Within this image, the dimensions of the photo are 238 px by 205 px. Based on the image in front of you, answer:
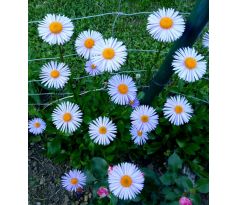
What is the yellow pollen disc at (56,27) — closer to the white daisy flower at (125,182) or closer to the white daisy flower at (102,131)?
the white daisy flower at (102,131)

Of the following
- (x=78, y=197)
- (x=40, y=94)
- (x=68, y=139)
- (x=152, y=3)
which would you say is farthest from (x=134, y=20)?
(x=78, y=197)

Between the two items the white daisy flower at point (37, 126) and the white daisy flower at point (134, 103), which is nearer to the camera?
the white daisy flower at point (134, 103)

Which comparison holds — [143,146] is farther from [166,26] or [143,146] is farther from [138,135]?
[166,26]

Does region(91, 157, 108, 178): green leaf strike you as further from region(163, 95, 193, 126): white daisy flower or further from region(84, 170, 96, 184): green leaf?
region(163, 95, 193, 126): white daisy flower

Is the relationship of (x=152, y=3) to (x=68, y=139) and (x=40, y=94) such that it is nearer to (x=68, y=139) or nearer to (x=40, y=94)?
(x=40, y=94)

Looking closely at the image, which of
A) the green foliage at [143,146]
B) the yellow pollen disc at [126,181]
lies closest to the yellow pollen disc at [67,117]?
the green foliage at [143,146]

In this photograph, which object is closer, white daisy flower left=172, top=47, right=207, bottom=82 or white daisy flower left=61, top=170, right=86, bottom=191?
white daisy flower left=172, top=47, right=207, bottom=82

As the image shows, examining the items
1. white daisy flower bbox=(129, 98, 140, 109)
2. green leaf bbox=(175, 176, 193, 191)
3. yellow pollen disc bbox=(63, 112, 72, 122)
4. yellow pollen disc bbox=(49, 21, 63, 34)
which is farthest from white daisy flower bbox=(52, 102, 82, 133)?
green leaf bbox=(175, 176, 193, 191)

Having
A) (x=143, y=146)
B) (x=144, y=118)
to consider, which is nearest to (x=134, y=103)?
(x=144, y=118)
